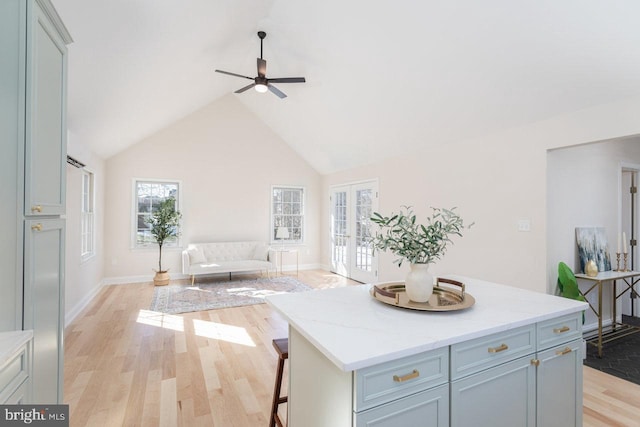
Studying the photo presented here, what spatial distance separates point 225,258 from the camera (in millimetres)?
6332

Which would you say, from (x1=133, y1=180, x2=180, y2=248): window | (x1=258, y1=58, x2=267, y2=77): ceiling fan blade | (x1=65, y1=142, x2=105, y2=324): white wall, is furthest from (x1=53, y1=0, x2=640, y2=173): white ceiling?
(x1=133, y1=180, x2=180, y2=248): window

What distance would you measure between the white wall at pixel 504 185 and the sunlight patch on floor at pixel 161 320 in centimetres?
353

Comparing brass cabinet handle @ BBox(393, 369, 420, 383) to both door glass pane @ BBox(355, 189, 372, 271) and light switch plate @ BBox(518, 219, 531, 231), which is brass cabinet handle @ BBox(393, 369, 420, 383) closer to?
light switch plate @ BBox(518, 219, 531, 231)

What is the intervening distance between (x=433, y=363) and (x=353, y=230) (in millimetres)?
5090

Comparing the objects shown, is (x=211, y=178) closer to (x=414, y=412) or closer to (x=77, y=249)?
(x=77, y=249)

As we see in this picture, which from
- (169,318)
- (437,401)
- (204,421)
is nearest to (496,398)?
(437,401)

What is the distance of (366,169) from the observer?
5832 mm

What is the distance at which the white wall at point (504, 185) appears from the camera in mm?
2838

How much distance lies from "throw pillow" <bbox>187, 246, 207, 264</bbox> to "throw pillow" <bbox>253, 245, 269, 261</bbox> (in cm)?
106

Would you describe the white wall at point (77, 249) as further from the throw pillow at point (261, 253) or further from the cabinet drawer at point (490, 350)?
the cabinet drawer at point (490, 350)

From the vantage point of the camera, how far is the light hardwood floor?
6.76 ft

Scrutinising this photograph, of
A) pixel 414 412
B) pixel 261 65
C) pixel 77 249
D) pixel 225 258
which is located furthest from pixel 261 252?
pixel 414 412

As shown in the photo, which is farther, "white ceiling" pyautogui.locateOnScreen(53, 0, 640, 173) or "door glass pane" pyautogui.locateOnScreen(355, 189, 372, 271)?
"door glass pane" pyautogui.locateOnScreen(355, 189, 372, 271)

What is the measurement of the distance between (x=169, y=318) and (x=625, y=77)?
5.23 m
